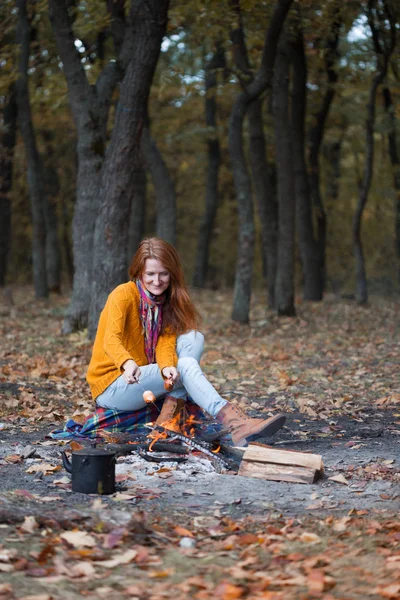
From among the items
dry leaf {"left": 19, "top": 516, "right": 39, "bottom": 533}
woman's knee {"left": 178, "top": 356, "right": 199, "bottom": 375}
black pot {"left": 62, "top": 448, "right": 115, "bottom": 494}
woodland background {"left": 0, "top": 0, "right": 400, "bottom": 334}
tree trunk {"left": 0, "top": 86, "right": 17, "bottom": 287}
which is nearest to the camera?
dry leaf {"left": 19, "top": 516, "right": 39, "bottom": 533}

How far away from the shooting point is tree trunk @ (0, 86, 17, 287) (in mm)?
20345

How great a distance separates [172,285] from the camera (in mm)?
6402

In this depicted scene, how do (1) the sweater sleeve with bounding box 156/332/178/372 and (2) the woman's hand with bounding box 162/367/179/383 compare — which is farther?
(1) the sweater sleeve with bounding box 156/332/178/372

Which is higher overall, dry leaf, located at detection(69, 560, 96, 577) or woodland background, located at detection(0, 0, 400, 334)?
woodland background, located at detection(0, 0, 400, 334)

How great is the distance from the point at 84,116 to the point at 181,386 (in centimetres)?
746

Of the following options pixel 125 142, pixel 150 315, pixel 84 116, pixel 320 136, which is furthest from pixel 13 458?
pixel 320 136

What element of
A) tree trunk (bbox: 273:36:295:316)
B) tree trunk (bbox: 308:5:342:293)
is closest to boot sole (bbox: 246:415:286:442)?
tree trunk (bbox: 273:36:295:316)

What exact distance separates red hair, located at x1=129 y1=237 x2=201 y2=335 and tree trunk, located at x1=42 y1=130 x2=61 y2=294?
57.3ft

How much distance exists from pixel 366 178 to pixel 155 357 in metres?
14.4

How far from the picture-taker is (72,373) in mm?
9633

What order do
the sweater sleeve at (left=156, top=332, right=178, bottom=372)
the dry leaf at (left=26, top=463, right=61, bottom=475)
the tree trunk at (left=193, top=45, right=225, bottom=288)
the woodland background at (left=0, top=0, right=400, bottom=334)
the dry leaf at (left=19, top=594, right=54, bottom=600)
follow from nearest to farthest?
the dry leaf at (left=19, top=594, right=54, bottom=600)
the dry leaf at (left=26, top=463, right=61, bottom=475)
the sweater sleeve at (left=156, top=332, right=178, bottom=372)
the woodland background at (left=0, top=0, right=400, bottom=334)
the tree trunk at (left=193, top=45, right=225, bottom=288)

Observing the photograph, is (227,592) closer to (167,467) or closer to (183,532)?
(183,532)

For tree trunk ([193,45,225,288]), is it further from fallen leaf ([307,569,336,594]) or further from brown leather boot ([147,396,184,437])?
fallen leaf ([307,569,336,594])

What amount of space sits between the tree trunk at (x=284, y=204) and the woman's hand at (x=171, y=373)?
33.8 feet
